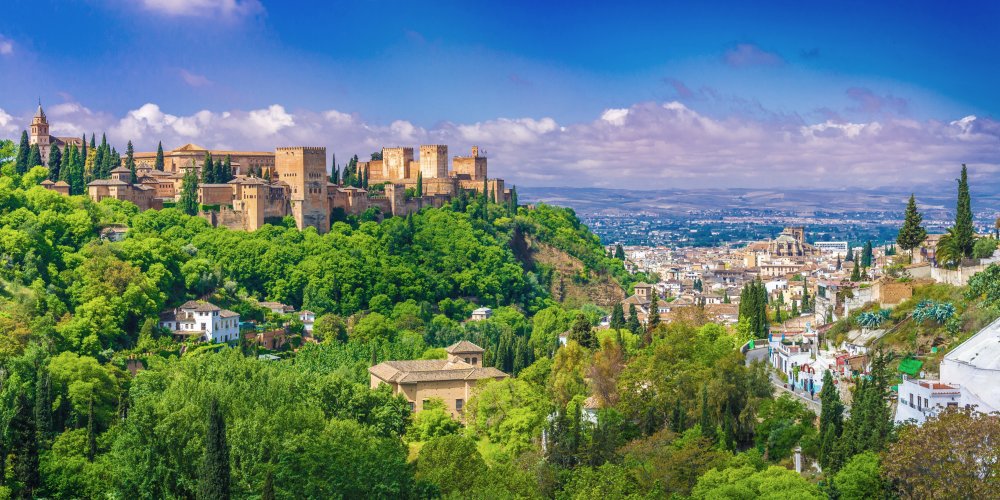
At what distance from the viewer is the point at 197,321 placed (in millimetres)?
64250

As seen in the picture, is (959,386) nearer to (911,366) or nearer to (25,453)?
(911,366)

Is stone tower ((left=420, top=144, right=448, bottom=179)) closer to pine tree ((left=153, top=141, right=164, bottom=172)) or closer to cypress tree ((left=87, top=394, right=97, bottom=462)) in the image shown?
pine tree ((left=153, top=141, right=164, bottom=172))

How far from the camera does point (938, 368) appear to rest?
40719mm

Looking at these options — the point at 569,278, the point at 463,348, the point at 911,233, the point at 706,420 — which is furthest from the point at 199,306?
the point at 569,278

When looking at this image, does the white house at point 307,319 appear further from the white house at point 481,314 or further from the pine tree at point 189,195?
the pine tree at point 189,195

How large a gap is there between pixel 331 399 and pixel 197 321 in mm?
19561

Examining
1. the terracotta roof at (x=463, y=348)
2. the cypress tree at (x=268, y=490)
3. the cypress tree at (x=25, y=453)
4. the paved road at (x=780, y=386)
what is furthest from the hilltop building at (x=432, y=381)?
the cypress tree at (x=268, y=490)

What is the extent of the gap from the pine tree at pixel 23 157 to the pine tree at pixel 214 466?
49.7m

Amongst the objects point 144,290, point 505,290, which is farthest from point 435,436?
point 505,290

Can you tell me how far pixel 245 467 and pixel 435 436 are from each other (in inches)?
439

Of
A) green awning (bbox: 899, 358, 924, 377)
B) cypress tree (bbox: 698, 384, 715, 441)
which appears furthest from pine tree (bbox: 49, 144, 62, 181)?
green awning (bbox: 899, 358, 924, 377)

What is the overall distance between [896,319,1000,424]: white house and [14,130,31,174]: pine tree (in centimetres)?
5882

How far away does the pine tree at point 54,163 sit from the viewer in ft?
261

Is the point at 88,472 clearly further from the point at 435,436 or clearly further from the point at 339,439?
the point at 435,436
